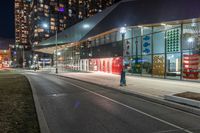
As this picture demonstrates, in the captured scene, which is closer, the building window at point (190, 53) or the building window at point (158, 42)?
the building window at point (190, 53)

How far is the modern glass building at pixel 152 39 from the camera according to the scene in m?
24.1

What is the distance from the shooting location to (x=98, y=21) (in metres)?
40.3

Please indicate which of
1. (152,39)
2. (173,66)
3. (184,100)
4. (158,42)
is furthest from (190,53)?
(184,100)

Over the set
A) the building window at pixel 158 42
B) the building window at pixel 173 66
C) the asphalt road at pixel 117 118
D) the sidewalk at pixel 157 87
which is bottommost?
the asphalt road at pixel 117 118

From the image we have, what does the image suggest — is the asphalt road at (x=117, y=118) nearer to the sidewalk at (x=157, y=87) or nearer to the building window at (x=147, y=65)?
the sidewalk at (x=157, y=87)

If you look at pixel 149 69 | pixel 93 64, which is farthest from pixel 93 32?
pixel 149 69

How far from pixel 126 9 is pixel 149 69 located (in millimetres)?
8622

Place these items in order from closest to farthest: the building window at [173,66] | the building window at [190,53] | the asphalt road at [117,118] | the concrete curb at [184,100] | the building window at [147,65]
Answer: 1. the asphalt road at [117,118]
2. the concrete curb at [184,100]
3. the building window at [190,53]
4. the building window at [173,66]
5. the building window at [147,65]

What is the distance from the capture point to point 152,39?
29844 mm

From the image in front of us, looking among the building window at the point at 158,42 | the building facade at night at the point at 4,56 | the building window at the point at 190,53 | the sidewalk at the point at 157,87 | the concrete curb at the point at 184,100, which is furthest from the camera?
the building facade at night at the point at 4,56

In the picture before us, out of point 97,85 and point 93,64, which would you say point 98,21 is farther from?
point 97,85

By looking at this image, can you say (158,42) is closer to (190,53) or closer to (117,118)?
(190,53)

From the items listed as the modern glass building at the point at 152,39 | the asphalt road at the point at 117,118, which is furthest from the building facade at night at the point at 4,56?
the asphalt road at the point at 117,118

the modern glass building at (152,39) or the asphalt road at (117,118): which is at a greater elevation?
the modern glass building at (152,39)
